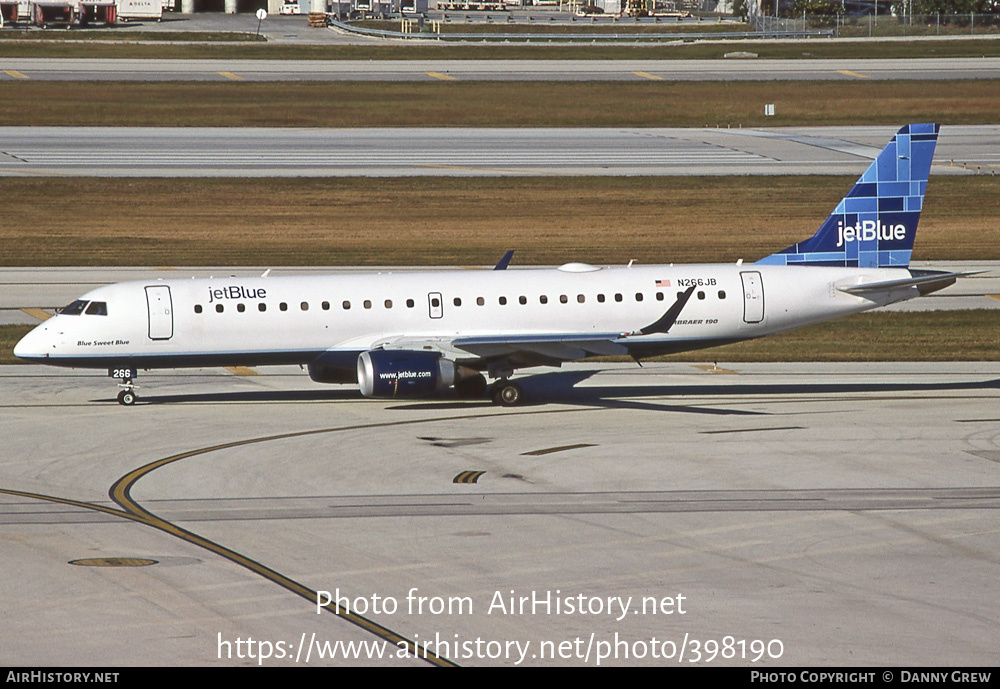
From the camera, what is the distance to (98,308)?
111 ft

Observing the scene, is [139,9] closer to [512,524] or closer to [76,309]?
[76,309]

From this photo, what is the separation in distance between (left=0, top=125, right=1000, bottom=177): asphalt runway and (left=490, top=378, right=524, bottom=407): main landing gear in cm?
4612

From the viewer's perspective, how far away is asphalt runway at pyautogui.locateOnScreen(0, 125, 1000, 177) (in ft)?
263

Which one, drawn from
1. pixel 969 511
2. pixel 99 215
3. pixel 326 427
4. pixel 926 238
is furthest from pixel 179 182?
pixel 969 511

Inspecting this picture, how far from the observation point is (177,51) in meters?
129

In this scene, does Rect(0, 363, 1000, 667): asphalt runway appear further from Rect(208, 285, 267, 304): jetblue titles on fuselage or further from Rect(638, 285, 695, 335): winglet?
Rect(208, 285, 267, 304): jetblue titles on fuselage

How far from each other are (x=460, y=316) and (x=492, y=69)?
290 ft

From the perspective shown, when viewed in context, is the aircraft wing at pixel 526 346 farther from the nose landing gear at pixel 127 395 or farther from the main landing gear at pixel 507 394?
the nose landing gear at pixel 127 395

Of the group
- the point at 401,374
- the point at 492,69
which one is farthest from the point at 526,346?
the point at 492,69

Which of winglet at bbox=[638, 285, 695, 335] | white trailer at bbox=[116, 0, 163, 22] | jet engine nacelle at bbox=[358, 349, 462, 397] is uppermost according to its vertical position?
white trailer at bbox=[116, 0, 163, 22]

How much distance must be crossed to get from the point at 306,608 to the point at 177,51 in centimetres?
11907

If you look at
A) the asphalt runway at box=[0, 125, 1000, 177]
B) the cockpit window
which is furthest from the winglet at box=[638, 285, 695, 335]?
the asphalt runway at box=[0, 125, 1000, 177]
